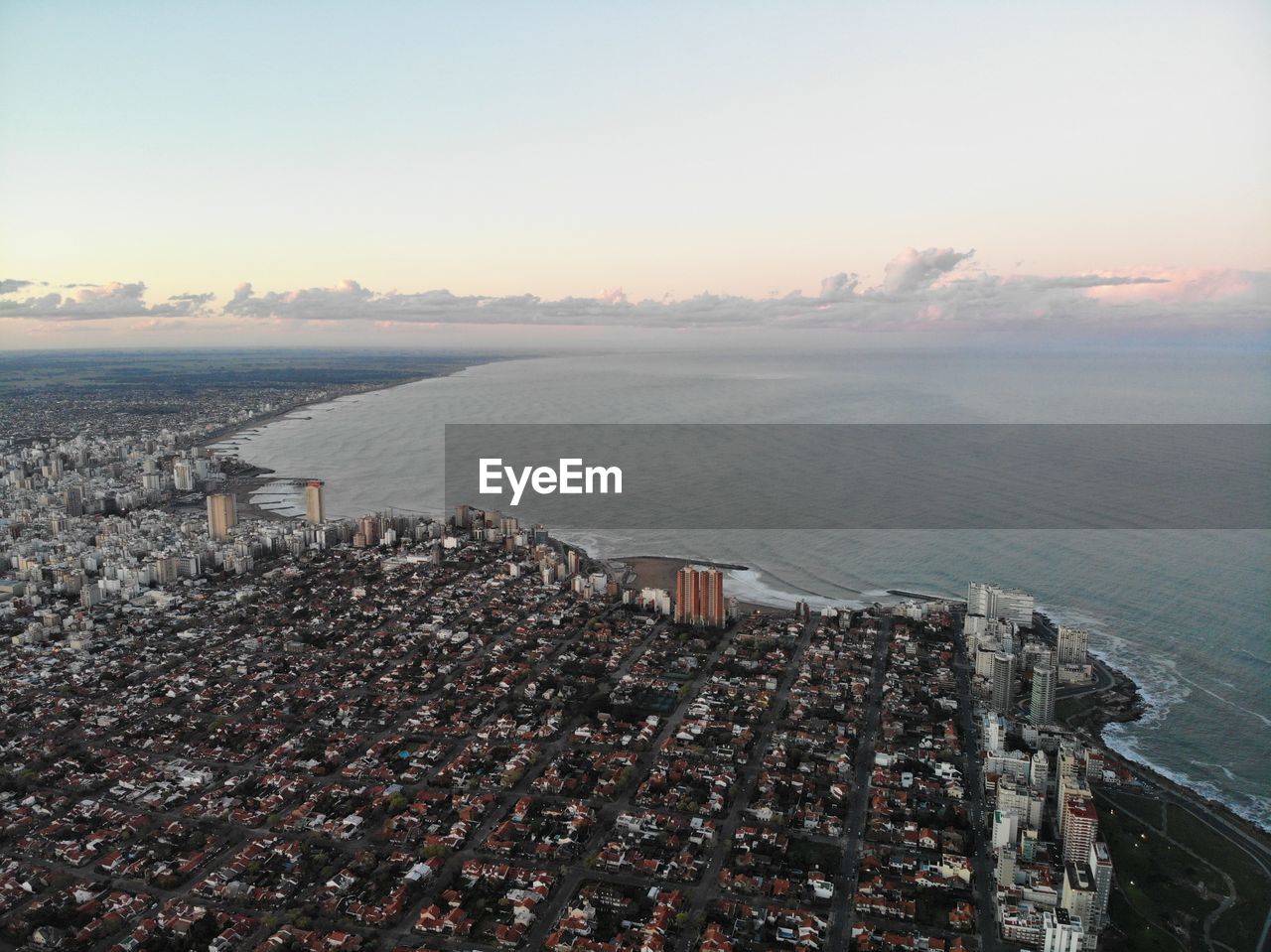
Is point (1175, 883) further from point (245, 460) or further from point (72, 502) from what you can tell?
point (245, 460)

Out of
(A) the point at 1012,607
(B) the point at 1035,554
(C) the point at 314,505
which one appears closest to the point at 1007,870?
(A) the point at 1012,607

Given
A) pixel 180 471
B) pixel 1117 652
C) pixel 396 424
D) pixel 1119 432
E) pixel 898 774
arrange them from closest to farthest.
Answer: pixel 898 774 → pixel 1117 652 → pixel 180 471 → pixel 1119 432 → pixel 396 424

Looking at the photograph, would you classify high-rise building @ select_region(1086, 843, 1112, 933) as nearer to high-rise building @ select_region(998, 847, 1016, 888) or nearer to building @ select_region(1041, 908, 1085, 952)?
building @ select_region(1041, 908, 1085, 952)

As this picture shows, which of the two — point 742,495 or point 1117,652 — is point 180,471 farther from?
point 1117,652

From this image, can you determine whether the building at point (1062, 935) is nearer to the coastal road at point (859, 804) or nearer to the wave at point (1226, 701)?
the coastal road at point (859, 804)

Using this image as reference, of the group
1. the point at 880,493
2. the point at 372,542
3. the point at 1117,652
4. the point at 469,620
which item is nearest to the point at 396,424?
the point at 372,542

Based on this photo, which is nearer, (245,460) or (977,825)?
(977,825)

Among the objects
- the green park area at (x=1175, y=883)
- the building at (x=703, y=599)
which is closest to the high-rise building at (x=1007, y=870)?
the green park area at (x=1175, y=883)
